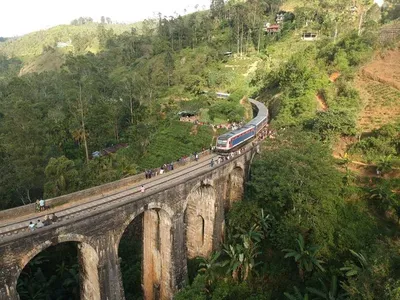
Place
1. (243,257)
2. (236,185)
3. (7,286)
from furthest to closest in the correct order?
(236,185), (243,257), (7,286)

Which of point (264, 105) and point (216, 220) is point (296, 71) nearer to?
point (264, 105)

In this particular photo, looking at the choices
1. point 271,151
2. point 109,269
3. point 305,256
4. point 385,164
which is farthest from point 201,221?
point 385,164

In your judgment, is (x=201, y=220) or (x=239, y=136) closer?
(x=201, y=220)

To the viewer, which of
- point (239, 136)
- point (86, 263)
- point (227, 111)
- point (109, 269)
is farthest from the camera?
→ point (227, 111)

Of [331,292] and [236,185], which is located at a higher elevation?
[236,185]

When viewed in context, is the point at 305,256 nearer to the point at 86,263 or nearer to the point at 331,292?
the point at 331,292

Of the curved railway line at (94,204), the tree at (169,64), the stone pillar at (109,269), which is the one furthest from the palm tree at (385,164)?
the tree at (169,64)

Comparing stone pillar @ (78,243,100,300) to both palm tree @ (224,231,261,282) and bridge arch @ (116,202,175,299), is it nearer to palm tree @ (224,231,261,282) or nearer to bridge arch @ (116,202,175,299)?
bridge arch @ (116,202,175,299)

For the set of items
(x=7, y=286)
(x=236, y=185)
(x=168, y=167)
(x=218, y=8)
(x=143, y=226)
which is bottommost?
(x=236, y=185)
